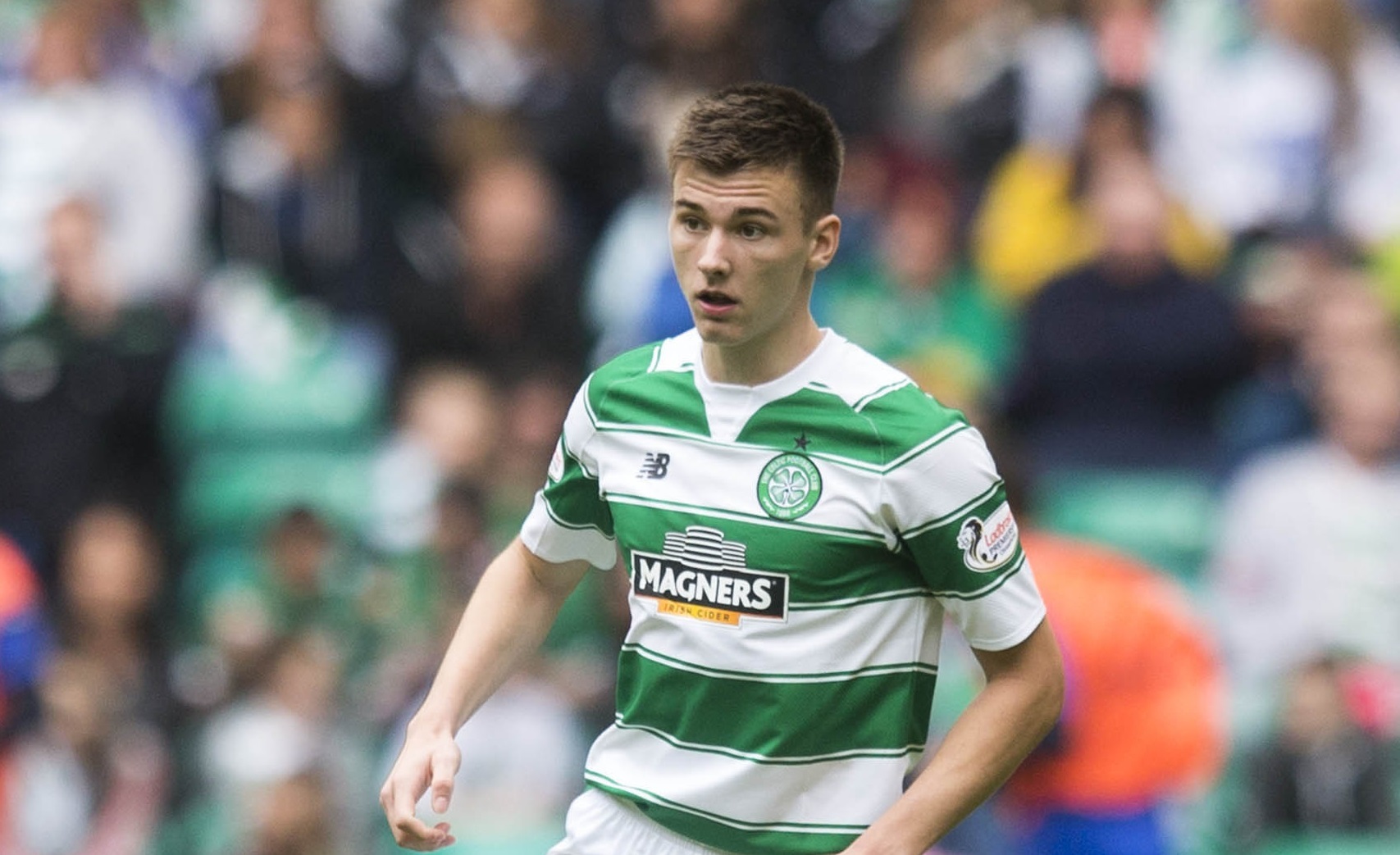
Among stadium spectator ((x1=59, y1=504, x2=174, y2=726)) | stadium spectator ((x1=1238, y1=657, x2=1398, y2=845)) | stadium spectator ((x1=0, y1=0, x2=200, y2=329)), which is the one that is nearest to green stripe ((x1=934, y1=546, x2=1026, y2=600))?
stadium spectator ((x1=1238, y1=657, x2=1398, y2=845))

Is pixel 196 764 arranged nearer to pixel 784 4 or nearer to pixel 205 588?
pixel 205 588

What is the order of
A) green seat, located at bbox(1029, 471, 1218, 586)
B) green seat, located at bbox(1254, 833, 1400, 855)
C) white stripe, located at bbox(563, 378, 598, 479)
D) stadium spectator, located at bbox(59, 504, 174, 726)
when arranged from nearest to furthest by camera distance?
white stripe, located at bbox(563, 378, 598, 479) < green seat, located at bbox(1254, 833, 1400, 855) < green seat, located at bbox(1029, 471, 1218, 586) < stadium spectator, located at bbox(59, 504, 174, 726)

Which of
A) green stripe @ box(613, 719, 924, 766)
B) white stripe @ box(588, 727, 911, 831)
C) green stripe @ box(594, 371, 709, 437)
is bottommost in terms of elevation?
white stripe @ box(588, 727, 911, 831)

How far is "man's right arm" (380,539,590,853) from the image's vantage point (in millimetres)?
3578

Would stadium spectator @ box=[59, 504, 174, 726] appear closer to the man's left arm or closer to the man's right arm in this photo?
the man's right arm

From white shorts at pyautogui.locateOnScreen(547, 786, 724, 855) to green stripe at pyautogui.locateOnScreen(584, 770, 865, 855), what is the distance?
2 cm

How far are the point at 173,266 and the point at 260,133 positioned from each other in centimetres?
74

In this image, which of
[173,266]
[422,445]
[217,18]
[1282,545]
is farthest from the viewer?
[217,18]

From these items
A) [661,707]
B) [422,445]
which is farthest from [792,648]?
[422,445]

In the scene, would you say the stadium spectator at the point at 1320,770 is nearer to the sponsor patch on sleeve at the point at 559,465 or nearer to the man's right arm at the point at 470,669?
the man's right arm at the point at 470,669

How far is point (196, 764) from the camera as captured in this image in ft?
27.5

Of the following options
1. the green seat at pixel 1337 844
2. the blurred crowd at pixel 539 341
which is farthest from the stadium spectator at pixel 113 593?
the green seat at pixel 1337 844

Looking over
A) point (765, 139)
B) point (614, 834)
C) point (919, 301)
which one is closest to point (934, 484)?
point (765, 139)

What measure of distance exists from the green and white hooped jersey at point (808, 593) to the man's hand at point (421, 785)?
0.36m
